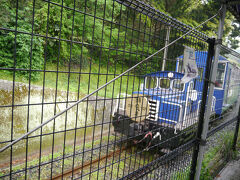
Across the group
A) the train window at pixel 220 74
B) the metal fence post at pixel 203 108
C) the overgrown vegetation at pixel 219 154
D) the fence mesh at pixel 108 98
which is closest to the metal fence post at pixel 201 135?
the metal fence post at pixel 203 108

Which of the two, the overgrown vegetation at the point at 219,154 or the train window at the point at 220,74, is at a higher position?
the train window at the point at 220,74

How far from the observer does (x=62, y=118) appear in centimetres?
694

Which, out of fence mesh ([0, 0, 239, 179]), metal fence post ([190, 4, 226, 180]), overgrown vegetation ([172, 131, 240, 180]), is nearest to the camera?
fence mesh ([0, 0, 239, 179])

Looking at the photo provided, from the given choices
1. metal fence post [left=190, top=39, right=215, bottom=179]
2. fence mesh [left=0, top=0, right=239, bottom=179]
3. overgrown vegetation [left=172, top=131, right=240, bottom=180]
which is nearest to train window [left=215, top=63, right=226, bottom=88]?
fence mesh [left=0, top=0, right=239, bottom=179]

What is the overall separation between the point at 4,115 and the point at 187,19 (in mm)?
14367

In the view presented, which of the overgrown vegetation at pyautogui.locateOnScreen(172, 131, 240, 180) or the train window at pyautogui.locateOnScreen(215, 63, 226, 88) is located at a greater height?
the train window at pyautogui.locateOnScreen(215, 63, 226, 88)

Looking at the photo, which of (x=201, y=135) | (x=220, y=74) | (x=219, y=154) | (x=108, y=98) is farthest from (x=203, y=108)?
(x=220, y=74)

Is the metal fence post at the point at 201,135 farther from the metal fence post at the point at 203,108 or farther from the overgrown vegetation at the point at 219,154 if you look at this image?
the overgrown vegetation at the point at 219,154

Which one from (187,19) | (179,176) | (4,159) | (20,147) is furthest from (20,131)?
(187,19)

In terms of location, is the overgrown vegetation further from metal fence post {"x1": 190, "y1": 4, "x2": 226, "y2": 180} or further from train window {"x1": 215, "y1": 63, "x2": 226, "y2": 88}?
train window {"x1": 215, "y1": 63, "x2": 226, "y2": 88}

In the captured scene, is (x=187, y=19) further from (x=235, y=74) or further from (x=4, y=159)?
(x=4, y=159)

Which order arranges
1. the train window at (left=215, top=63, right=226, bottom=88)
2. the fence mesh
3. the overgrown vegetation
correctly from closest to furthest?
1. the fence mesh
2. the overgrown vegetation
3. the train window at (left=215, top=63, right=226, bottom=88)

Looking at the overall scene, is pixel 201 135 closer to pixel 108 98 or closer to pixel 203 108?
pixel 203 108

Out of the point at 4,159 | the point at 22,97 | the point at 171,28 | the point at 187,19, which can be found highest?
the point at 187,19
